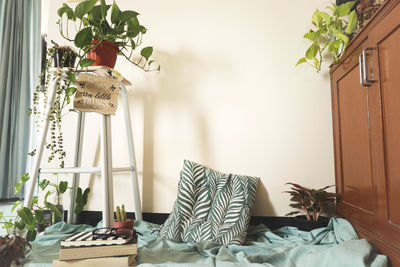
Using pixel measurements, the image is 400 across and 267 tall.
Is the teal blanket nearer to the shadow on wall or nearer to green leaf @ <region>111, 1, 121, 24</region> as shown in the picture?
the shadow on wall

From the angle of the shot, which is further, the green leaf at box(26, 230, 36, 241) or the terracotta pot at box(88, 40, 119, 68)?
the terracotta pot at box(88, 40, 119, 68)

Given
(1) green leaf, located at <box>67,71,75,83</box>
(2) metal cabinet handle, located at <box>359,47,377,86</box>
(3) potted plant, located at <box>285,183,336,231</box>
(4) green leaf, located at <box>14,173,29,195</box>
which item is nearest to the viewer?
(2) metal cabinet handle, located at <box>359,47,377,86</box>

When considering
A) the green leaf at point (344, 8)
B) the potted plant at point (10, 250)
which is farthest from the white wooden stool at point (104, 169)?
the green leaf at point (344, 8)

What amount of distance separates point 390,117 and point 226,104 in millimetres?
851

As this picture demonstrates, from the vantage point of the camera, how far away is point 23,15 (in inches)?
65.2

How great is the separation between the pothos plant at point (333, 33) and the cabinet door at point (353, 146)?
95mm

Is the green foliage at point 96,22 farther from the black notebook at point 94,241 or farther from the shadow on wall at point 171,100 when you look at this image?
the black notebook at point 94,241

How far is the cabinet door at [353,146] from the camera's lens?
0.94 meters

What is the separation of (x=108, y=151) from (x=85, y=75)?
0.37 meters

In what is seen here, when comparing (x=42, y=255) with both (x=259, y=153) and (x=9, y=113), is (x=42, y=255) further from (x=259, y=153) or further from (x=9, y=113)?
(x=259, y=153)

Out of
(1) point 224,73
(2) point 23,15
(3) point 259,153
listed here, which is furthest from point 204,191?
(2) point 23,15

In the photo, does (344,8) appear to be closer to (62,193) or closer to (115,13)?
(115,13)

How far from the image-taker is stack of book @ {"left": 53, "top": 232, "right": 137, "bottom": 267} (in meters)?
0.81

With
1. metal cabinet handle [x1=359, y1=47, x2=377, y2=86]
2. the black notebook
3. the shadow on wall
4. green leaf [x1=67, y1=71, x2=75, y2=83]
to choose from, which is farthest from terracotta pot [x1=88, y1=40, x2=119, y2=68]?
metal cabinet handle [x1=359, y1=47, x2=377, y2=86]
